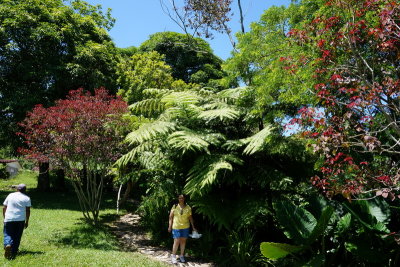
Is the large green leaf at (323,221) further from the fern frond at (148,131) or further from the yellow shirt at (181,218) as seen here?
the fern frond at (148,131)

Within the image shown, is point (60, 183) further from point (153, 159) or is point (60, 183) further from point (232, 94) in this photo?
point (232, 94)

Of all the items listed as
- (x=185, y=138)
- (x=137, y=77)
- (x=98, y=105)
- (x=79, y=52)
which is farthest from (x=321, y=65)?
(x=79, y=52)

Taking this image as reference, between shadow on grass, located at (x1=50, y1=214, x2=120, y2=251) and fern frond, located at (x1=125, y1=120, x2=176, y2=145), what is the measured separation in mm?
2898

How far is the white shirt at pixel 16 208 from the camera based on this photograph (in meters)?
6.05

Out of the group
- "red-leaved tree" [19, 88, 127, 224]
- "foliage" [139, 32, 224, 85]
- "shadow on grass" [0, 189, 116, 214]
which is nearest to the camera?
"red-leaved tree" [19, 88, 127, 224]

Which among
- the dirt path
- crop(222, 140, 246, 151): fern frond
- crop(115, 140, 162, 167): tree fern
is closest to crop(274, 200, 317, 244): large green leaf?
crop(222, 140, 246, 151): fern frond

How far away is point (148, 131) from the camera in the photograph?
21.6 ft

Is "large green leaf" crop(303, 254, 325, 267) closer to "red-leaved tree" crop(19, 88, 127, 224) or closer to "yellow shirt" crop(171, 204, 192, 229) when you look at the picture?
"yellow shirt" crop(171, 204, 192, 229)

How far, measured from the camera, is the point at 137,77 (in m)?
14.5

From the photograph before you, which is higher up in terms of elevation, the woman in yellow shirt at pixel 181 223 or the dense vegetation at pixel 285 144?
the dense vegetation at pixel 285 144

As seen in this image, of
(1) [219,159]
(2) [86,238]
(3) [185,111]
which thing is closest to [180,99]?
(3) [185,111]

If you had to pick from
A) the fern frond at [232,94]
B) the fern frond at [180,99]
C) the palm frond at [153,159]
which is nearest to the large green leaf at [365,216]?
the fern frond at [232,94]

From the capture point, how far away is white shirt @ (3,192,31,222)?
6055 mm

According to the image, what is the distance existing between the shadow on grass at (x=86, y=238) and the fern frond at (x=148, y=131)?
2898mm
